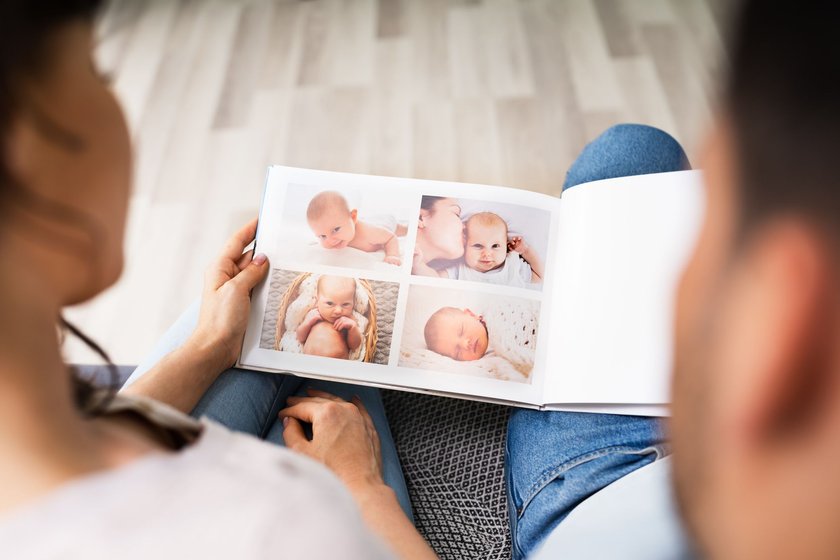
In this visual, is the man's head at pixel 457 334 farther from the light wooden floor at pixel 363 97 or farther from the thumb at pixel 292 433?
the light wooden floor at pixel 363 97

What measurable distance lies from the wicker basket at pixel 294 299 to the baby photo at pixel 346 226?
0.03m

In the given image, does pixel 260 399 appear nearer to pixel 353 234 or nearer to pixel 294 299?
pixel 294 299

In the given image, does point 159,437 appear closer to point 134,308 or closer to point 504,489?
point 504,489

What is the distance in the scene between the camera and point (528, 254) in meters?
0.76

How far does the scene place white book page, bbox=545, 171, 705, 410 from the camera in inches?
26.8

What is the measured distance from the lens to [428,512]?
72 centimetres

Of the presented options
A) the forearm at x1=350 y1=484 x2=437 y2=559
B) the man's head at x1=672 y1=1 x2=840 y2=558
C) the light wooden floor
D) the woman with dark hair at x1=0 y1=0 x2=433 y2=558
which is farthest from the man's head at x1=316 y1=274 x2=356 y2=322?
the light wooden floor

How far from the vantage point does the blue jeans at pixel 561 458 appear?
25.6 inches

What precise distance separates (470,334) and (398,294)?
97mm

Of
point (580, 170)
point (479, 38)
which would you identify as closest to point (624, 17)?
point (479, 38)

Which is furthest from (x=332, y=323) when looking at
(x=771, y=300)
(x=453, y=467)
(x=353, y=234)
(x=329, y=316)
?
(x=771, y=300)

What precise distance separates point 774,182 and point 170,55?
5.77 ft

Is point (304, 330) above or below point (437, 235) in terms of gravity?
below

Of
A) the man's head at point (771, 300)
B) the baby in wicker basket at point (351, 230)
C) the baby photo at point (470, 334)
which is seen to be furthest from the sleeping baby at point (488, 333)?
the man's head at point (771, 300)
